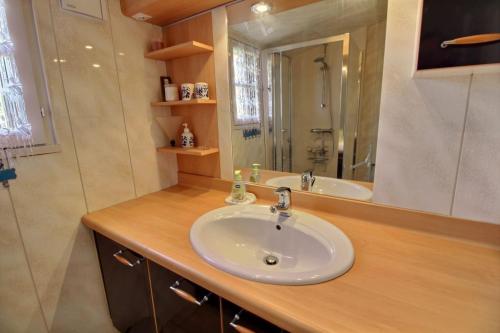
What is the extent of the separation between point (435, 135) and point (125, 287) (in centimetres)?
139

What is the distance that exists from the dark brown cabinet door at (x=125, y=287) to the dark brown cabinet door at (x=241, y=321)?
42cm

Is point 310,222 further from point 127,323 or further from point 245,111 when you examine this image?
point 127,323

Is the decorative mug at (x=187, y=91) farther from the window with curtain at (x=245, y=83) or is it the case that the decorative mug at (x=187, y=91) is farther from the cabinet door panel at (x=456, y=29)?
the cabinet door panel at (x=456, y=29)

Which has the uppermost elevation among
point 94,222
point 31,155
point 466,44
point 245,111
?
point 466,44

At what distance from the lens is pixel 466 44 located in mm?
594

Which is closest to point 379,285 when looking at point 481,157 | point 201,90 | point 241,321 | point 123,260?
point 241,321

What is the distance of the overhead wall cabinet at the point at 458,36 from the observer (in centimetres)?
57

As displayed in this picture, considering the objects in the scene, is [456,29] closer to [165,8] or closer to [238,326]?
[238,326]

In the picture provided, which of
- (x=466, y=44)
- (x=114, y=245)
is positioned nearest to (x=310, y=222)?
(x=466, y=44)

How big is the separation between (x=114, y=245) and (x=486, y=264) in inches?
53.1

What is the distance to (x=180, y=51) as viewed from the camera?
1.24 m

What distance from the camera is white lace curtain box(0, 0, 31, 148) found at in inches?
35.5

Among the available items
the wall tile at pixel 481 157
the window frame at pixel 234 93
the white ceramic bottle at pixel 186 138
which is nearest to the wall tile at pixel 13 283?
the white ceramic bottle at pixel 186 138

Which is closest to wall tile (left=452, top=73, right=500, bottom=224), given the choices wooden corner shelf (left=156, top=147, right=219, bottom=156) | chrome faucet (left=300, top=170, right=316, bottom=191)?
chrome faucet (left=300, top=170, right=316, bottom=191)
